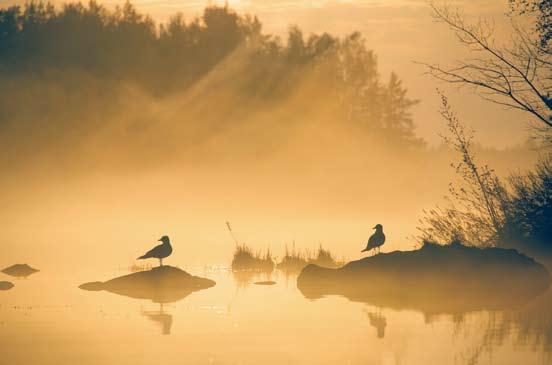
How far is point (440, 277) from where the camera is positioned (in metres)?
24.6

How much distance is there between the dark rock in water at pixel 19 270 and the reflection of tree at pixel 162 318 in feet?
29.0

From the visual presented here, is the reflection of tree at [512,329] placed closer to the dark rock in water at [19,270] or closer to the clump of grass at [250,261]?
the clump of grass at [250,261]

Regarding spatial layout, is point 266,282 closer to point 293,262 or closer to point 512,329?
point 293,262

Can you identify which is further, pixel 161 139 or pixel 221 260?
pixel 161 139

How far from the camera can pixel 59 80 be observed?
71.7 m

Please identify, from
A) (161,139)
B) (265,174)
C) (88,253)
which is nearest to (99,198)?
(161,139)

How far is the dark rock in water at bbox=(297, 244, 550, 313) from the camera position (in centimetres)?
2397

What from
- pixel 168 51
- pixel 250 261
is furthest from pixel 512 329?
pixel 168 51

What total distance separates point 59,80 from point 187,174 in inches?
428

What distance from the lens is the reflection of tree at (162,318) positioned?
18.9m

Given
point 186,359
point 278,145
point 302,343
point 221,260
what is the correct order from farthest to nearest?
1. point 278,145
2. point 221,260
3. point 302,343
4. point 186,359

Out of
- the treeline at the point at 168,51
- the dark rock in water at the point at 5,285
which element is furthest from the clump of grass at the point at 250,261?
the treeline at the point at 168,51

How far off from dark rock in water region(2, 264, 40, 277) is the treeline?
42.0 m

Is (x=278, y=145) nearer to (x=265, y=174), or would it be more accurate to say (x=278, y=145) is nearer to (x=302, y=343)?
(x=265, y=174)
